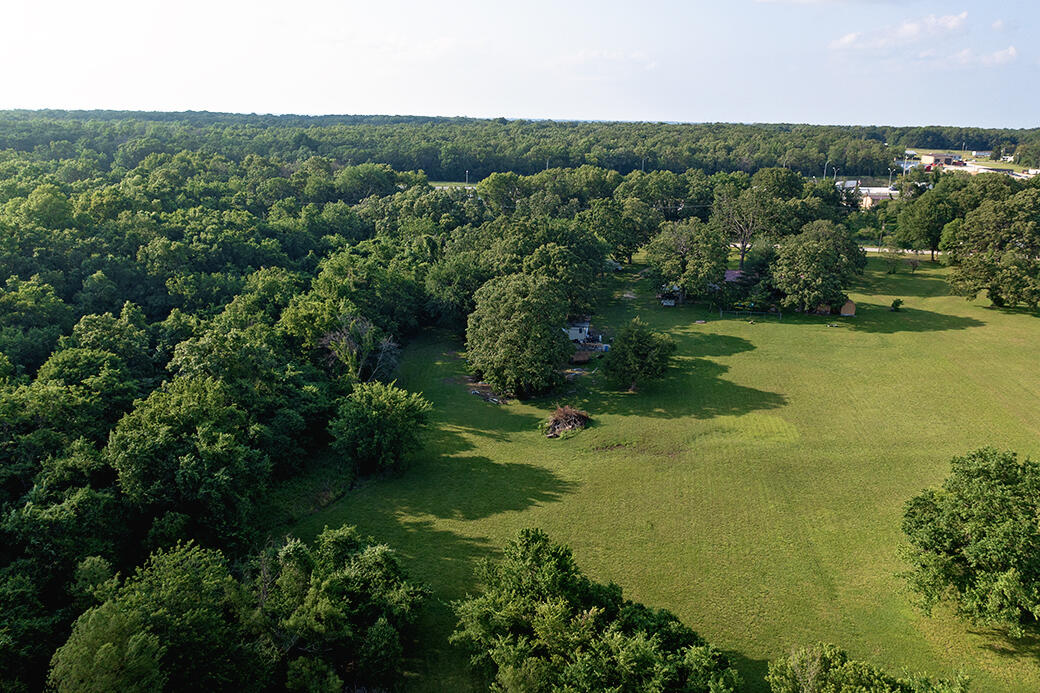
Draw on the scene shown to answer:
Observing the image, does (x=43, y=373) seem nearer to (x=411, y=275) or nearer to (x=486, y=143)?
(x=411, y=275)

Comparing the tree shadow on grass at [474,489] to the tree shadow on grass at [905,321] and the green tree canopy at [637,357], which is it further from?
the tree shadow on grass at [905,321]

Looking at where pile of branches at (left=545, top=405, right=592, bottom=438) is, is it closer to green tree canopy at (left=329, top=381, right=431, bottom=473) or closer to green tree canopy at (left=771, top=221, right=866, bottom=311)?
green tree canopy at (left=329, top=381, right=431, bottom=473)

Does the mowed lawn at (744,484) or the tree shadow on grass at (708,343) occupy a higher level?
the tree shadow on grass at (708,343)

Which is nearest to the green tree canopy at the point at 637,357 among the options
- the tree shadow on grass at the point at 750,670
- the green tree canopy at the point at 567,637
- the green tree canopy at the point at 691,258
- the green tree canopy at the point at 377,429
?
the green tree canopy at the point at 377,429

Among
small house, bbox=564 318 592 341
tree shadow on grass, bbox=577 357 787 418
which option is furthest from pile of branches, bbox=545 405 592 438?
small house, bbox=564 318 592 341

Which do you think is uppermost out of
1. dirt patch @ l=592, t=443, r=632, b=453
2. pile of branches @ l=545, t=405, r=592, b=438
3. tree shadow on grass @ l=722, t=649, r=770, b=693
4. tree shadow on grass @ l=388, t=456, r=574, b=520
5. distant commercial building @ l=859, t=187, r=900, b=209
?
distant commercial building @ l=859, t=187, r=900, b=209

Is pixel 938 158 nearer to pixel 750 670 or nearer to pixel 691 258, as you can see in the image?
pixel 691 258

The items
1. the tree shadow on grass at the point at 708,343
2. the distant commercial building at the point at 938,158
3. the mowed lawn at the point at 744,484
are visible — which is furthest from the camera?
the distant commercial building at the point at 938,158

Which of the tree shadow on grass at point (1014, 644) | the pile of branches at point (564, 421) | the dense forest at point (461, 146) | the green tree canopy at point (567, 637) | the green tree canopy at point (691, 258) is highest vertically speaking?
the dense forest at point (461, 146)
